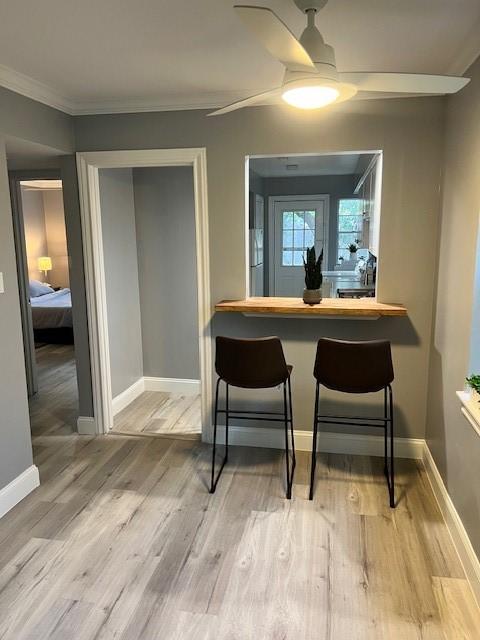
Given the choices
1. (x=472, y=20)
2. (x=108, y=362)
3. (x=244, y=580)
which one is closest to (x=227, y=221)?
(x=108, y=362)

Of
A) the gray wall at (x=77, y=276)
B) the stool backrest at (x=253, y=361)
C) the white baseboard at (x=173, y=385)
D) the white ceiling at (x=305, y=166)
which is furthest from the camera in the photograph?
the white ceiling at (x=305, y=166)

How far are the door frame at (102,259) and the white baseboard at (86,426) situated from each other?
17mm

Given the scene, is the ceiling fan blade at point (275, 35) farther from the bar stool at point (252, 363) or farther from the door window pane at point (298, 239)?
the door window pane at point (298, 239)

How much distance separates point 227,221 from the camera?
10.5 ft

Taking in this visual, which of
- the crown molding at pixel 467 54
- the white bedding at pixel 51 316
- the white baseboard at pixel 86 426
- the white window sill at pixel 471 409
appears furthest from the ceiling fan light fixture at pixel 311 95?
the white bedding at pixel 51 316

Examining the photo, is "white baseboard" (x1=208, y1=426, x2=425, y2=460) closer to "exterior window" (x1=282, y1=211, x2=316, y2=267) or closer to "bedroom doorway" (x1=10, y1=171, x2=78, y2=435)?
"bedroom doorway" (x1=10, y1=171, x2=78, y2=435)

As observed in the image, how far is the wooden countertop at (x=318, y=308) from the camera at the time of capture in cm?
291

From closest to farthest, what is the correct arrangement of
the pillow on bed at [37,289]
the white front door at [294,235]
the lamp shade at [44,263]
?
the pillow on bed at [37,289] < the white front door at [294,235] < the lamp shade at [44,263]

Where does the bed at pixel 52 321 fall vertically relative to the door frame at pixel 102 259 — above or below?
below

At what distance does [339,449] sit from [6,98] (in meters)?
3.01

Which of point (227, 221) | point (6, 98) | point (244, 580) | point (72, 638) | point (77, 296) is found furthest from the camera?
point (77, 296)

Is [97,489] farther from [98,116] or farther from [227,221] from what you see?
[98,116]

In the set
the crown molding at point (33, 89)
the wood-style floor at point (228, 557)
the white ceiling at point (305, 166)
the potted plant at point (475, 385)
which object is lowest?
the wood-style floor at point (228, 557)

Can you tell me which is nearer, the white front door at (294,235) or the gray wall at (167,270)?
the gray wall at (167,270)
